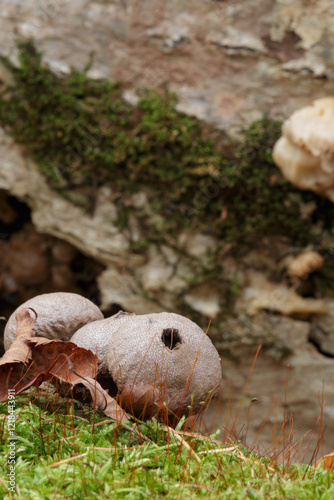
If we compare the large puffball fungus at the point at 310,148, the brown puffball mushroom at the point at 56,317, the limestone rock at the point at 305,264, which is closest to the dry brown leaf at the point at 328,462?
the brown puffball mushroom at the point at 56,317

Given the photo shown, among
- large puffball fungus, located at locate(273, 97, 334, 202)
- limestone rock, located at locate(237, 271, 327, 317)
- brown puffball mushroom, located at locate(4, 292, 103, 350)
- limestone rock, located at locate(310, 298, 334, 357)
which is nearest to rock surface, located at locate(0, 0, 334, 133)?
large puffball fungus, located at locate(273, 97, 334, 202)

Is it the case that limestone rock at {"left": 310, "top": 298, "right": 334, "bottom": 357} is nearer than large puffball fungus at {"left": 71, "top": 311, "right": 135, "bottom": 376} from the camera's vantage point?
No

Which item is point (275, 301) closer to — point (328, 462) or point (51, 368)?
point (328, 462)

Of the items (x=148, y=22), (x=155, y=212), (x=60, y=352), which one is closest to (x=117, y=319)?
(x=60, y=352)

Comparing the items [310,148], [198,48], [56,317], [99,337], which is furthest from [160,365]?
[198,48]

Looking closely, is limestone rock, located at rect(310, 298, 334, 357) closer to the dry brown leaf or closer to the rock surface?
the rock surface
